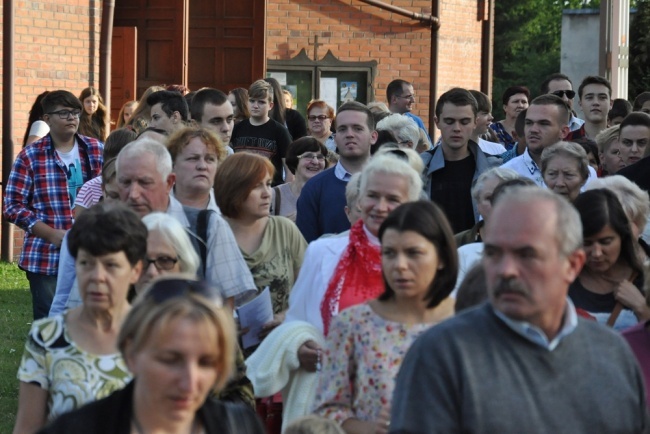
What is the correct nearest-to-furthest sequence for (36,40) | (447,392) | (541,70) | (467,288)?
(447,392) < (467,288) < (36,40) < (541,70)

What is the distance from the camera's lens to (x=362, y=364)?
195 inches

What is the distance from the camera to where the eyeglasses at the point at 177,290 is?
365 centimetres

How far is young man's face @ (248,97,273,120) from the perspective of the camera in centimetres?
1210

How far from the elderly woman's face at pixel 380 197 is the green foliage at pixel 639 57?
27.3 metres

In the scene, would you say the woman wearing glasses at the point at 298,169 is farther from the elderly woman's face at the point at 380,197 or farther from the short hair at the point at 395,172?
the elderly woman's face at the point at 380,197

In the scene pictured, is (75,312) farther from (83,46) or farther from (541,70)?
(541,70)

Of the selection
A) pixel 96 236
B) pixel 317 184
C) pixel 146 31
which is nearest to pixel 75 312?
pixel 96 236

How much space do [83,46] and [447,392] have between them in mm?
14245

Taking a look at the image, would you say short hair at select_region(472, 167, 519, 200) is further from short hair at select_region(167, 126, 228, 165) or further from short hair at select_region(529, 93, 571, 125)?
short hair at select_region(529, 93, 571, 125)

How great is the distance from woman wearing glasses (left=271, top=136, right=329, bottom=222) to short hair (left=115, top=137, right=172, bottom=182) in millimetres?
3193

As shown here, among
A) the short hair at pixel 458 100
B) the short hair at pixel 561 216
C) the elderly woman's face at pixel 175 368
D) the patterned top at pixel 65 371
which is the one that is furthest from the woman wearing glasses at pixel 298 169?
the elderly woman's face at pixel 175 368

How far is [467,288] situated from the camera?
15.2 feet

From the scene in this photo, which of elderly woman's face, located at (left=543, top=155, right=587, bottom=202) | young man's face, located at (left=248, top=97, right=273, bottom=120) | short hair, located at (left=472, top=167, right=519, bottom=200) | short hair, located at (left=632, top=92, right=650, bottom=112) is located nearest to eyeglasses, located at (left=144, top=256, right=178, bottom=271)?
short hair, located at (left=472, top=167, right=519, bottom=200)

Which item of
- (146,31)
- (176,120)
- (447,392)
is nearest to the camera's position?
(447,392)
